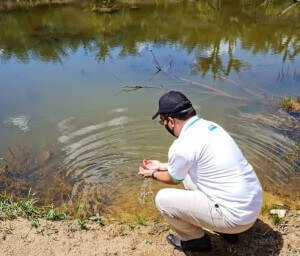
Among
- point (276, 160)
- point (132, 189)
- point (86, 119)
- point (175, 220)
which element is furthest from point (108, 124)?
point (175, 220)

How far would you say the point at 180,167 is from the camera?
247cm

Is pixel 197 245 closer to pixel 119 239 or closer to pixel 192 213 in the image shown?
pixel 192 213

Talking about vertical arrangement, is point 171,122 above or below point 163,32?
above

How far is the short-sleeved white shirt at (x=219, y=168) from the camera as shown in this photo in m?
2.39

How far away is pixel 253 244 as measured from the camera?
2873mm

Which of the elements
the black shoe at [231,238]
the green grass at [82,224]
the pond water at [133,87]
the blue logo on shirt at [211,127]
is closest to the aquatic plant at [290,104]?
the pond water at [133,87]

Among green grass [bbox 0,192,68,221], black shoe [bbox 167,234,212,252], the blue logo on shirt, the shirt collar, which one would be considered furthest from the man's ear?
green grass [bbox 0,192,68,221]

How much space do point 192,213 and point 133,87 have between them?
450 centimetres

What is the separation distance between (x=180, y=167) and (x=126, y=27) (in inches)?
371

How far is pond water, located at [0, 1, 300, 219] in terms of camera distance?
15.7 feet

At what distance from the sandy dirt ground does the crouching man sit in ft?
1.23

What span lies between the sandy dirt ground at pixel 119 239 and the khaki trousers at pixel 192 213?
10.6 inches

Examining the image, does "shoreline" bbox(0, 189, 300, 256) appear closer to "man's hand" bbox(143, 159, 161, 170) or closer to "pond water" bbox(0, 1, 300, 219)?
"man's hand" bbox(143, 159, 161, 170)

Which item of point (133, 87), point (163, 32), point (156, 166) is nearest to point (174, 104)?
point (156, 166)
